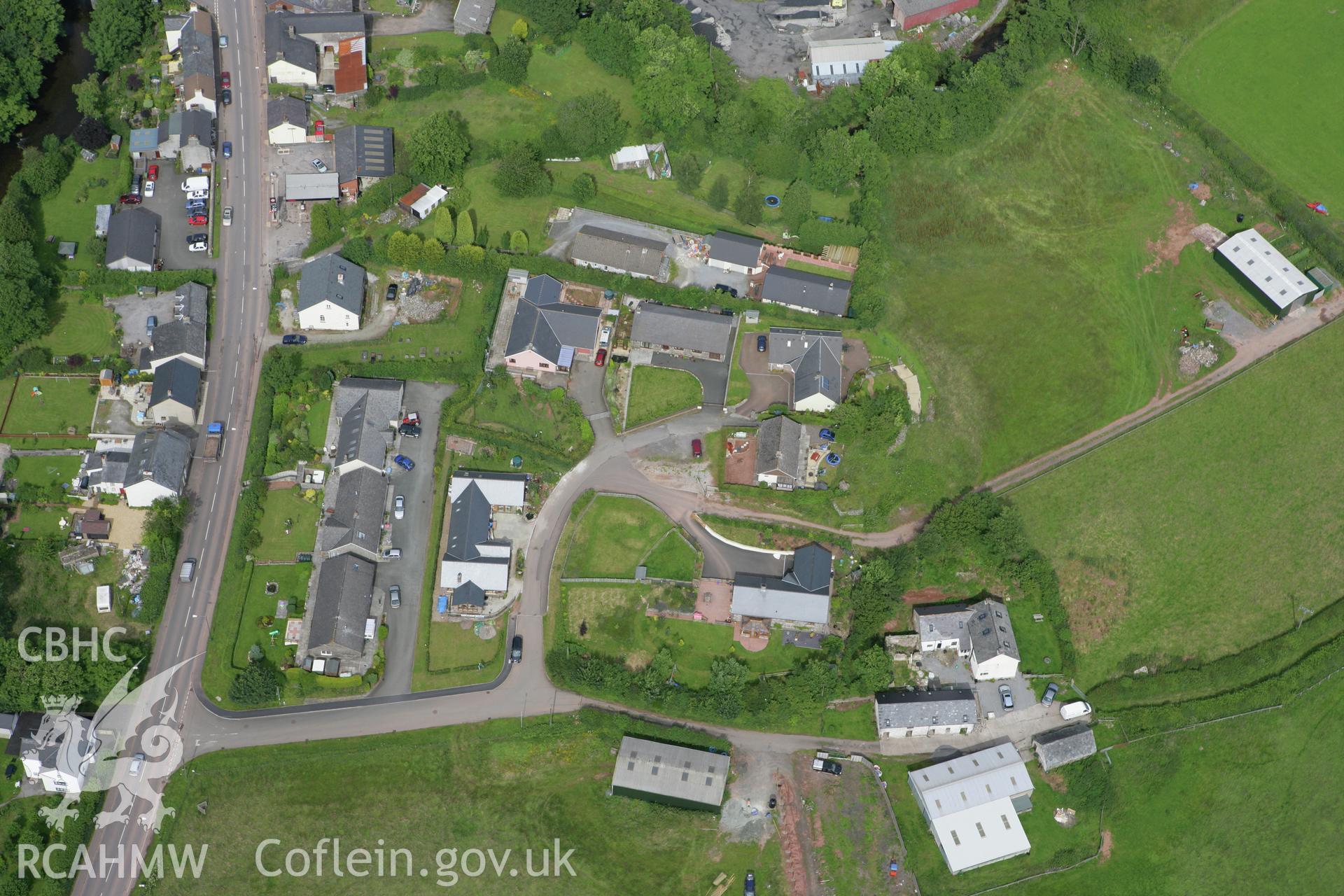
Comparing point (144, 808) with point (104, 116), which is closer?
point (144, 808)

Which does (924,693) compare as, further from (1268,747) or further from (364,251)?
(364,251)

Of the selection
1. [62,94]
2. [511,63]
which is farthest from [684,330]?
[62,94]

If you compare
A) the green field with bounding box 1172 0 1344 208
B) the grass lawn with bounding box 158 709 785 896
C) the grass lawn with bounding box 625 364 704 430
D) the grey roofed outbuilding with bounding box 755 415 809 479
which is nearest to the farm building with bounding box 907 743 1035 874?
the grass lawn with bounding box 158 709 785 896

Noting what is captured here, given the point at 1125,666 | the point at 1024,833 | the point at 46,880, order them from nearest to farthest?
the point at 46,880, the point at 1024,833, the point at 1125,666

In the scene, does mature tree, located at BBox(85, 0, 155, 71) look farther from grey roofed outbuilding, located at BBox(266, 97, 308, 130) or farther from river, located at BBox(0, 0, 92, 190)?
grey roofed outbuilding, located at BBox(266, 97, 308, 130)

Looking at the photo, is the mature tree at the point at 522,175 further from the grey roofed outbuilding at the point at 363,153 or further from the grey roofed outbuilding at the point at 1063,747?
the grey roofed outbuilding at the point at 1063,747

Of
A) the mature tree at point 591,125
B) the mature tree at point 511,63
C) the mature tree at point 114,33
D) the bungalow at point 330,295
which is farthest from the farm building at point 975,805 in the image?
the mature tree at point 114,33

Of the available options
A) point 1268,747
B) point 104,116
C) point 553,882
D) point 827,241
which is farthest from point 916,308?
point 104,116
